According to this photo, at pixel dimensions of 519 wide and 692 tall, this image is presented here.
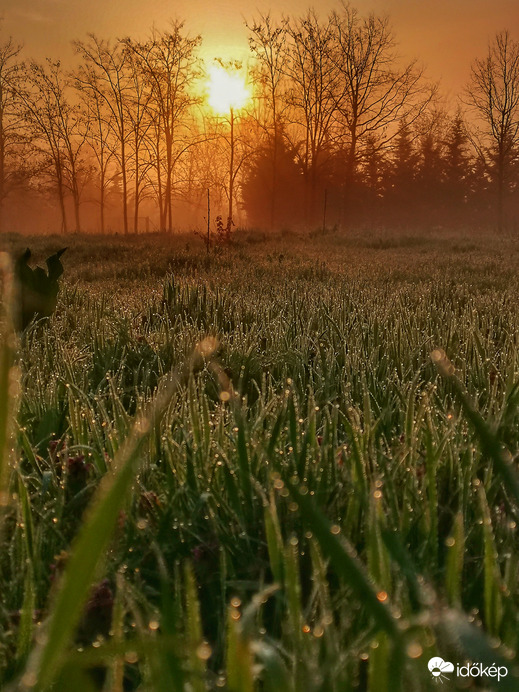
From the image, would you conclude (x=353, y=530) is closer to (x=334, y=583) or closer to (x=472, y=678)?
(x=334, y=583)

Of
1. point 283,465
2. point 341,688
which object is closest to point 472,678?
point 341,688

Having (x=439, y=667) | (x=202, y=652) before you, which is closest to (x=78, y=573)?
(x=202, y=652)

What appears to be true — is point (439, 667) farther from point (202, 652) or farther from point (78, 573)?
point (78, 573)

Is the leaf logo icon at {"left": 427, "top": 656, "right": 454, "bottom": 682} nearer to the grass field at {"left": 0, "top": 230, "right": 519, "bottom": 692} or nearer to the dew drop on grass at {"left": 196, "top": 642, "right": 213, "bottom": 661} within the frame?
the grass field at {"left": 0, "top": 230, "right": 519, "bottom": 692}

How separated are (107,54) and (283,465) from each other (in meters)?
35.3

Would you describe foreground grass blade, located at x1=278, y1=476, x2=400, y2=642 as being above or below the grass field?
above

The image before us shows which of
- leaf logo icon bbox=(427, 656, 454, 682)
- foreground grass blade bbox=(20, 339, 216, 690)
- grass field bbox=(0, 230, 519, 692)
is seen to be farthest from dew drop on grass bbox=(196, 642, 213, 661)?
leaf logo icon bbox=(427, 656, 454, 682)

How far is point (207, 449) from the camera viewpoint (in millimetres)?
1378

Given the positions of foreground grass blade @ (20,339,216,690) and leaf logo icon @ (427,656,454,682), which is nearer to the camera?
foreground grass blade @ (20,339,216,690)

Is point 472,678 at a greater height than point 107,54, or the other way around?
point 107,54

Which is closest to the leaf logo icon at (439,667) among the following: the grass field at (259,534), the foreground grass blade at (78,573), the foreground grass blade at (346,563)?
the grass field at (259,534)

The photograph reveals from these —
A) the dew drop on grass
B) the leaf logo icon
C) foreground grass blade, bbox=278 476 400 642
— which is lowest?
the leaf logo icon

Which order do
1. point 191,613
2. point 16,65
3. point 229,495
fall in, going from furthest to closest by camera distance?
point 16,65 < point 229,495 < point 191,613

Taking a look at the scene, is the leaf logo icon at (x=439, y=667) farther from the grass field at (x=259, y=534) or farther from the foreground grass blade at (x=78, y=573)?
the foreground grass blade at (x=78, y=573)
